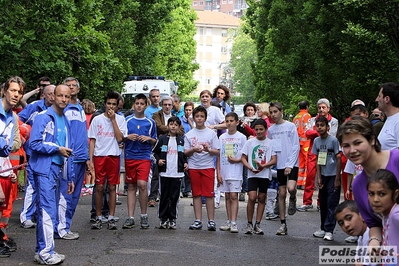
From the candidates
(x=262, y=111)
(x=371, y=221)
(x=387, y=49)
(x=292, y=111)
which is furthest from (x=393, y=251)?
(x=292, y=111)

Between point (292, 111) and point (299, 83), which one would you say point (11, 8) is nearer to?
point (299, 83)

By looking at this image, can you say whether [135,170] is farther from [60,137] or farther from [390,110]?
[390,110]

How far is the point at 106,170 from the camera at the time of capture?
12.7 meters

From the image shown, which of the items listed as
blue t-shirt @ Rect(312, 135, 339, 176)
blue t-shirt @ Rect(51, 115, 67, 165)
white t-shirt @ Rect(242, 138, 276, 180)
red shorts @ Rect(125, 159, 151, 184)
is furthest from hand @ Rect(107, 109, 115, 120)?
blue t-shirt @ Rect(312, 135, 339, 176)

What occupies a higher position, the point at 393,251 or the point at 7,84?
the point at 7,84

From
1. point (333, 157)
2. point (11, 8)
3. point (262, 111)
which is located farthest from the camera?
point (11, 8)

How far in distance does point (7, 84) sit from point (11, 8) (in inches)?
347

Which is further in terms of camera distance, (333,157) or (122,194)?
(122,194)

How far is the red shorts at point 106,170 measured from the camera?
41.4 ft

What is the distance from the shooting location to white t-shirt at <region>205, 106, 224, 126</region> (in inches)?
642

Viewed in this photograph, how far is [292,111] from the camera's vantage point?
34531 millimetres

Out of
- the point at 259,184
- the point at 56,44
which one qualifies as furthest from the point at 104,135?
the point at 56,44

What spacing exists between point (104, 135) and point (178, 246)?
2497mm

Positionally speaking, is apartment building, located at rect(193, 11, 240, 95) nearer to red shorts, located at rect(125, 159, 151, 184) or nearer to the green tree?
the green tree
